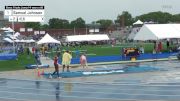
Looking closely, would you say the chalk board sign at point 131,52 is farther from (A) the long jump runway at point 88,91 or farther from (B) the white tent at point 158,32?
(A) the long jump runway at point 88,91

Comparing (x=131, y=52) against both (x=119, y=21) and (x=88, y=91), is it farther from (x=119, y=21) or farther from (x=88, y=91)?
(x=119, y=21)

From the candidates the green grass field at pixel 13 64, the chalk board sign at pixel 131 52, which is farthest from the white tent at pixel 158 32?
the green grass field at pixel 13 64

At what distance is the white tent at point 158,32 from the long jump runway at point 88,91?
24.7 m

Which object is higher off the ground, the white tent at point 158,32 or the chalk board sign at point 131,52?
the white tent at point 158,32

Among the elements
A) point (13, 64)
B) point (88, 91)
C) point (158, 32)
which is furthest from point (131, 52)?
point (88, 91)

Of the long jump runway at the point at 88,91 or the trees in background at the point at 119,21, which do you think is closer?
the long jump runway at the point at 88,91

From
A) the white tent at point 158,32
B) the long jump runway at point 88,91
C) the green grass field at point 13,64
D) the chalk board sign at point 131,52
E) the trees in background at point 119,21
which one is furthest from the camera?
the trees in background at point 119,21

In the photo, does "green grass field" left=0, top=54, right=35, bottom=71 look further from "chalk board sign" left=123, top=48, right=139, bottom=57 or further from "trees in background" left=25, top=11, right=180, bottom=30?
"trees in background" left=25, top=11, right=180, bottom=30

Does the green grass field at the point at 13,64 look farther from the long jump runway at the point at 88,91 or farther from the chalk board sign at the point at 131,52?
the long jump runway at the point at 88,91

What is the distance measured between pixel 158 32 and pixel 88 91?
2875cm

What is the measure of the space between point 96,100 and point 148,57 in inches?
1101

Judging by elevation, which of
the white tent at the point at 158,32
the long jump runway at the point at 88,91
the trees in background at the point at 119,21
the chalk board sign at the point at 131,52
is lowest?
the long jump runway at the point at 88,91

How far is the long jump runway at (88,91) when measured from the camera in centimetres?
1758

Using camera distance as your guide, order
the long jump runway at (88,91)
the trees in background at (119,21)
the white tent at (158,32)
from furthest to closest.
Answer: the trees in background at (119,21), the white tent at (158,32), the long jump runway at (88,91)
